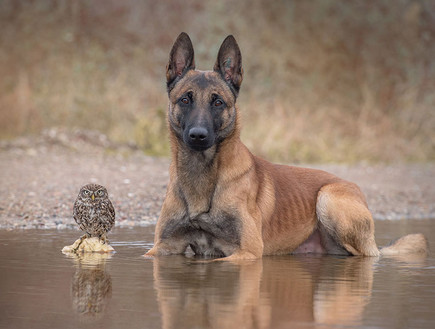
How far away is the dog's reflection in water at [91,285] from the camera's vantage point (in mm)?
4840

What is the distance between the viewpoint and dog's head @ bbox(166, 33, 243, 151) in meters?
7.16

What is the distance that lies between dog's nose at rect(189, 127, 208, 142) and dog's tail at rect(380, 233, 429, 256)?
2.60m

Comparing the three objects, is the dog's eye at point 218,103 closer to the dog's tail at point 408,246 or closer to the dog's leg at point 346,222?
the dog's leg at point 346,222

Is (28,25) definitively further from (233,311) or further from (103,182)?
(233,311)

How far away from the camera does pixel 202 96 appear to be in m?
7.37

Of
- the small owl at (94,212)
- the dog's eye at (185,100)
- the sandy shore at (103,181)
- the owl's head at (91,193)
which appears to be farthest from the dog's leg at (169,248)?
the sandy shore at (103,181)

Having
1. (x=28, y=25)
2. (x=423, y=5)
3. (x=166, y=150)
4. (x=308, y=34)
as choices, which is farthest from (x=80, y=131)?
(x=423, y=5)

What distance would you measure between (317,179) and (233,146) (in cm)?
142

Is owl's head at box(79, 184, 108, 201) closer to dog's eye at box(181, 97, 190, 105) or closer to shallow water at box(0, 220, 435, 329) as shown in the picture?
shallow water at box(0, 220, 435, 329)

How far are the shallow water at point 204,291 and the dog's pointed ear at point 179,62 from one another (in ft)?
6.03

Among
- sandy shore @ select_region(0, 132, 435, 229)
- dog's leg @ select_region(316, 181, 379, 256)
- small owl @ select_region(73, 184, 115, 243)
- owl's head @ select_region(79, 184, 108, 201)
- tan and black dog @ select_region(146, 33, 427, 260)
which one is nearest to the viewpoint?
tan and black dog @ select_region(146, 33, 427, 260)

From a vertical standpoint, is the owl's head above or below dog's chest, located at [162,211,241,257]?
above

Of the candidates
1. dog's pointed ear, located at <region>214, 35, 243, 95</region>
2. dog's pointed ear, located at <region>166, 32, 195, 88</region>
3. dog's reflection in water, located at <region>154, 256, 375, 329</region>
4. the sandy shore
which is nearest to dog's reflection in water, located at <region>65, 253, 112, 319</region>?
dog's reflection in water, located at <region>154, 256, 375, 329</region>

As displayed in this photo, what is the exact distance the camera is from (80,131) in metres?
18.2
